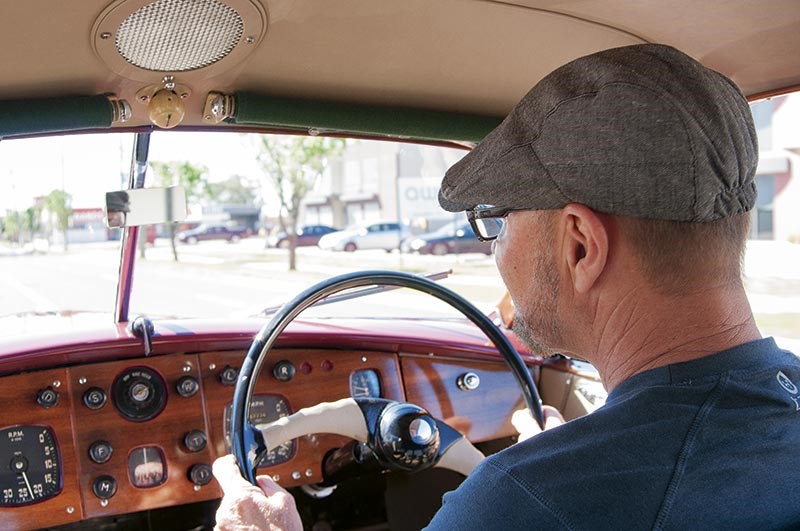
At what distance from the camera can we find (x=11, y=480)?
252cm

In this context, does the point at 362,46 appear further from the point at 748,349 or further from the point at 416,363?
the point at 416,363

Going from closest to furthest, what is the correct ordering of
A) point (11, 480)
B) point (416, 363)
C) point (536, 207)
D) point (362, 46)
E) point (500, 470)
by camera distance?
point (500, 470) < point (536, 207) < point (362, 46) < point (11, 480) < point (416, 363)

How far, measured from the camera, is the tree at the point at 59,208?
11.2 ft

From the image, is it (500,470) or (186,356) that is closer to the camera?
(500,470)

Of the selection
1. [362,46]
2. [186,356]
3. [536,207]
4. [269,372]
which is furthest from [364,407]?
[536,207]

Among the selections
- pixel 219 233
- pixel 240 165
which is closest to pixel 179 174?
pixel 240 165

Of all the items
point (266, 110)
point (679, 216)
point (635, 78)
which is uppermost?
Answer: point (266, 110)

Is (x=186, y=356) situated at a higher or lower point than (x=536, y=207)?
lower

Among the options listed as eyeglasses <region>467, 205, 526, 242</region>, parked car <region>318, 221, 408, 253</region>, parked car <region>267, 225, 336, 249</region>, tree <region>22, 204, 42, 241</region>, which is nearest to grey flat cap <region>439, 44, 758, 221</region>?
eyeglasses <region>467, 205, 526, 242</region>

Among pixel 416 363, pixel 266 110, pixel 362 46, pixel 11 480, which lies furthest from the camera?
pixel 416 363

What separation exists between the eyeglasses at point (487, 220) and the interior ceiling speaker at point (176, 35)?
63cm

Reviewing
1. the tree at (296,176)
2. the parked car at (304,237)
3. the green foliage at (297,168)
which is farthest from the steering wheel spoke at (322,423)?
the parked car at (304,237)

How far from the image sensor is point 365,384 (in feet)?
9.66

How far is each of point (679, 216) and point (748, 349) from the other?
0.22 metres
